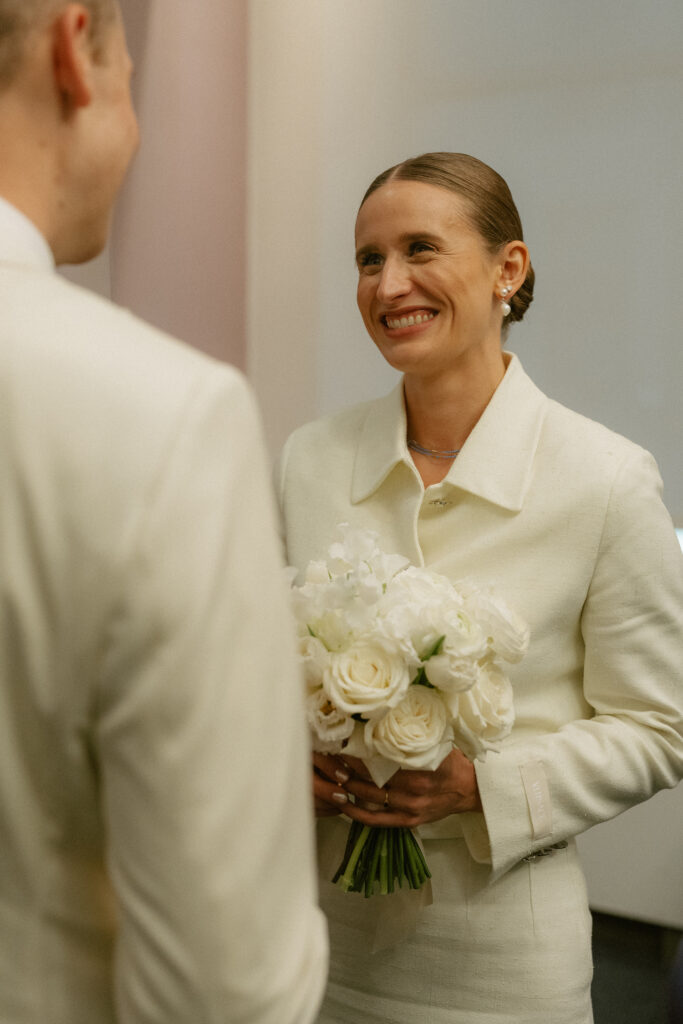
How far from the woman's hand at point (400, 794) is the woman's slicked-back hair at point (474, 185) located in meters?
0.94

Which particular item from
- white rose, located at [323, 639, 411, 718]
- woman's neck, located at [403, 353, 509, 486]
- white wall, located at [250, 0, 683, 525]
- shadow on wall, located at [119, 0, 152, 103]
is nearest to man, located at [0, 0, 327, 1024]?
white rose, located at [323, 639, 411, 718]

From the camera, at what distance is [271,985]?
72cm

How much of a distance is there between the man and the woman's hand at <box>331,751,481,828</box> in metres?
0.71

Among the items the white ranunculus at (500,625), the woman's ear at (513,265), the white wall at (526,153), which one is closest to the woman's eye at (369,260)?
the woman's ear at (513,265)

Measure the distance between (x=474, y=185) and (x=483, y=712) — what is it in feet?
3.16

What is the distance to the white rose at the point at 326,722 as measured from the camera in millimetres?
1362

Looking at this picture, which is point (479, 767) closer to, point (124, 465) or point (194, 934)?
point (194, 934)

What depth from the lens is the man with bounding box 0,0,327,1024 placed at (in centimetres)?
67

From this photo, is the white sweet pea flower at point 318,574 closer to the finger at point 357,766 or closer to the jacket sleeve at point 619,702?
the finger at point 357,766

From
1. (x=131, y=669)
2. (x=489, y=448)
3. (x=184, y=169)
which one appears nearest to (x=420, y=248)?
(x=489, y=448)

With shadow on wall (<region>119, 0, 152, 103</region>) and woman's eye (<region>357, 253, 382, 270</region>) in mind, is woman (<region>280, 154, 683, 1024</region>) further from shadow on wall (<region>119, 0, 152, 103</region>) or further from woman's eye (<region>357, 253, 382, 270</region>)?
shadow on wall (<region>119, 0, 152, 103</region>)

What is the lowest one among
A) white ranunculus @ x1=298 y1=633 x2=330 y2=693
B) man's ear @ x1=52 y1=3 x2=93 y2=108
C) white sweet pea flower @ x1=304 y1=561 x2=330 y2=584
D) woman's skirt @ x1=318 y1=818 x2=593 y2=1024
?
woman's skirt @ x1=318 y1=818 x2=593 y2=1024

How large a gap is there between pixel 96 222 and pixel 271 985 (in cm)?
61

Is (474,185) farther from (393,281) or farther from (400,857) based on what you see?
(400,857)
